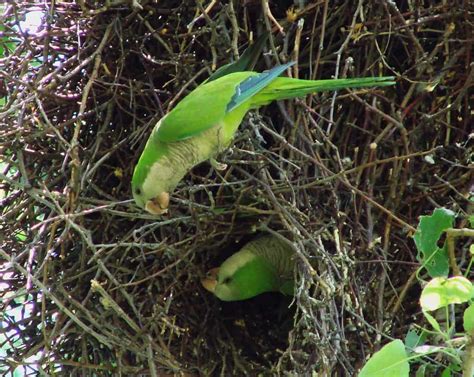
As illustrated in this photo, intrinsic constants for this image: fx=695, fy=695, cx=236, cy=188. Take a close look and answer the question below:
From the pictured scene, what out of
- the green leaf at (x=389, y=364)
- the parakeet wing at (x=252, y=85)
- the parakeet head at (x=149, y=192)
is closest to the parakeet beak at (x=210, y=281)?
the parakeet head at (x=149, y=192)

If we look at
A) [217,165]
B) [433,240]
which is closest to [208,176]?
[217,165]

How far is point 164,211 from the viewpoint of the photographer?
1366 mm

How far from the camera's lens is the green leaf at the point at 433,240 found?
109cm

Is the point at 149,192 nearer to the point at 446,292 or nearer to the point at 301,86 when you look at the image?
the point at 301,86

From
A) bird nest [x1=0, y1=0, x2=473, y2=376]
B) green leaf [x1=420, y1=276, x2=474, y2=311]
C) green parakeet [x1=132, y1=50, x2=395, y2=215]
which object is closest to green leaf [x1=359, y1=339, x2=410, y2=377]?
green leaf [x1=420, y1=276, x2=474, y2=311]

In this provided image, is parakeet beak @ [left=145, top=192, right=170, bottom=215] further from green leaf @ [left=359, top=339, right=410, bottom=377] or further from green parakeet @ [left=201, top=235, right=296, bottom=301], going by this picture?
green leaf @ [left=359, top=339, right=410, bottom=377]

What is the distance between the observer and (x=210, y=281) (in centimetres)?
146

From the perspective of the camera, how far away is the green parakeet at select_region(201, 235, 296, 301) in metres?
1.47

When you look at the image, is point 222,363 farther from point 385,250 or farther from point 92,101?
point 92,101

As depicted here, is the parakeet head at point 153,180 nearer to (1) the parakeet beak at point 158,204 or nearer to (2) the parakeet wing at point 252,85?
(1) the parakeet beak at point 158,204

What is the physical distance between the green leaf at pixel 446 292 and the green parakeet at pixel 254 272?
2.03 feet

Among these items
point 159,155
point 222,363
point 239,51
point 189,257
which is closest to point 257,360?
point 222,363

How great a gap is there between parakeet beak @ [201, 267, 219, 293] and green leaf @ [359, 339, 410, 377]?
2.17 ft

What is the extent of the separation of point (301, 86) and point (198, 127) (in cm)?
22
